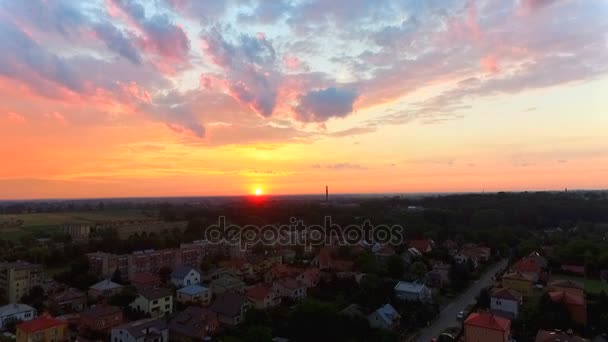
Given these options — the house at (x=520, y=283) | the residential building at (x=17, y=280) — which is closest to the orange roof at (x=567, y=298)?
the house at (x=520, y=283)

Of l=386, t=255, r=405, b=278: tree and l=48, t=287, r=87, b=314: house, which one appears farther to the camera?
l=386, t=255, r=405, b=278: tree

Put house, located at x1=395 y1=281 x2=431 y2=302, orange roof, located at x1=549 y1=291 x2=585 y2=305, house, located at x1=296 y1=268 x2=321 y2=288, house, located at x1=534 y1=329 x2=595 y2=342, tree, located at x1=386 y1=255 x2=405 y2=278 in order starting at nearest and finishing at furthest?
house, located at x1=534 y1=329 x2=595 y2=342, orange roof, located at x1=549 y1=291 x2=585 y2=305, house, located at x1=395 y1=281 x2=431 y2=302, house, located at x1=296 y1=268 x2=321 y2=288, tree, located at x1=386 y1=255 x2=405 y2=278

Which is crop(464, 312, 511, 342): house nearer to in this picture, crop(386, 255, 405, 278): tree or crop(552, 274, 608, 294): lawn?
crop(386, 255, 405, 278): tree

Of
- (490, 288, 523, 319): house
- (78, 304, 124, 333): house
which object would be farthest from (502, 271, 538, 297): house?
(78, 304, 124, 333): house

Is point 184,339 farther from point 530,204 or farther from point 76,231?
point 530,204

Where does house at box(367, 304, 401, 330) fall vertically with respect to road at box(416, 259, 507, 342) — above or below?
above

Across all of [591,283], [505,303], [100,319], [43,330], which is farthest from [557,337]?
[43,330]
